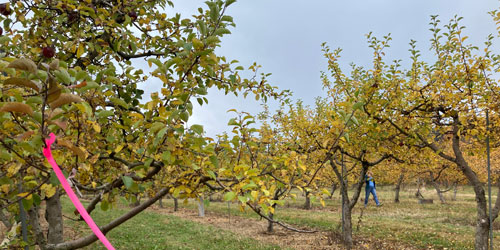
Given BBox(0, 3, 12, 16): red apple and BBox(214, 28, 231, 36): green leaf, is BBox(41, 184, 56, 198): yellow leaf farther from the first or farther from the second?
BBox(0, 3, 12, 16): red apple

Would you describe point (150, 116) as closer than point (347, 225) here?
Yes

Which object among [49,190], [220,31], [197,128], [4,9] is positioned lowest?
[49,190]

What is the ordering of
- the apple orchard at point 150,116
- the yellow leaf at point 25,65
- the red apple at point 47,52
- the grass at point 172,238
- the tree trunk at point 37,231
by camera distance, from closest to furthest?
the yellow leaf at point 25,65
the apple orchard at point 150,116
the red apple at point 47,52
the tree trunk at point 37,231
the grass at point 172,238

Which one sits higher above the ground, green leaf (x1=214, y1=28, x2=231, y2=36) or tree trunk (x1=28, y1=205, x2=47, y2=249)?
green leaf (x1=214, y1=28, x2=231, y2=36)

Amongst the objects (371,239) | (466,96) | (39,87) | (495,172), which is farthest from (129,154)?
(495,172)

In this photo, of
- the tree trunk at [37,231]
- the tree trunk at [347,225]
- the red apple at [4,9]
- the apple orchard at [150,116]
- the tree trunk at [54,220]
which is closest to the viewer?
the apple orchard at [150,116]

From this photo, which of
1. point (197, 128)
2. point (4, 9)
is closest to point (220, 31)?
point (197, 128)

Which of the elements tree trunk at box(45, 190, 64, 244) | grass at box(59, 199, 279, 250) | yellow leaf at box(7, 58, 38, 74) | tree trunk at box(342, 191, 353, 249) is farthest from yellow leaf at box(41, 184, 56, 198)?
grass at box(59, 199, 279, 250)

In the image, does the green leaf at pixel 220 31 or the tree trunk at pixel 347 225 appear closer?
the green leaf at pixel 220 31

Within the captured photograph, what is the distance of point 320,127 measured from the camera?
6.58 m

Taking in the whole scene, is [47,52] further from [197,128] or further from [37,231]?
[37,231]

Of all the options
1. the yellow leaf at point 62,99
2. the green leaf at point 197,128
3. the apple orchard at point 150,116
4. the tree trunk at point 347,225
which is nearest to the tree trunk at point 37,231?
the apple orchard at point 150,116

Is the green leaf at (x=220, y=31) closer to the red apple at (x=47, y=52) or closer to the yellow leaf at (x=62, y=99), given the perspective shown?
the yellow leaf at (x=62, y=99)

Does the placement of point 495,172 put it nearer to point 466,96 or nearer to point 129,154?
point 466,96
